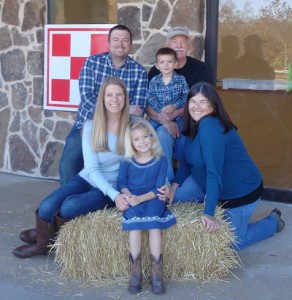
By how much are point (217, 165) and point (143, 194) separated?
1.67 feet

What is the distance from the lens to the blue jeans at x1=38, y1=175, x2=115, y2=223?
414cm

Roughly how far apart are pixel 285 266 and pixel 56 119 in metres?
3.21

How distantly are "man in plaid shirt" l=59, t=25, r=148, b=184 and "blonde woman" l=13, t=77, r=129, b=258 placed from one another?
52 centimetres

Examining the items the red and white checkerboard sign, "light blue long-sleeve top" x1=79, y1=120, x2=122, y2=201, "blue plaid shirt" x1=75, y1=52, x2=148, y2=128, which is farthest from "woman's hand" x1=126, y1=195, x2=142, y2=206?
the red and white checkerboard sign

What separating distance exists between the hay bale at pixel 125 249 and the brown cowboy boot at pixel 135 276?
0.46 feet

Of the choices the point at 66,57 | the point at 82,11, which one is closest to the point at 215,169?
the point at 66,57

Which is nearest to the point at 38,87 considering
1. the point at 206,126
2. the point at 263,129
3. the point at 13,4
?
the point at 13,4

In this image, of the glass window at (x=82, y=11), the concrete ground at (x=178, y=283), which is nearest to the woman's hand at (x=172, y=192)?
the concrete ground at (x=178, y=283)

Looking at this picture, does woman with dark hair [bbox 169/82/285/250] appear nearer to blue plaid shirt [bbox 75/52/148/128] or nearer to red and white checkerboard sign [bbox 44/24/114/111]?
blue plaid shirt [bbox 75/52/148/128]

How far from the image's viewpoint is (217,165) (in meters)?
4.10

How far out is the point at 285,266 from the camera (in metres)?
4.27

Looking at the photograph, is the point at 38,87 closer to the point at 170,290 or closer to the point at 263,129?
the point at 263,129

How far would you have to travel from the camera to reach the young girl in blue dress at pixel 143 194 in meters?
3.90

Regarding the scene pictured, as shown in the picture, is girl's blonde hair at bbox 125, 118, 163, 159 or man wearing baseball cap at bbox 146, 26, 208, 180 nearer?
girl's blonde hair at bbox 125, 118, 163, 159
